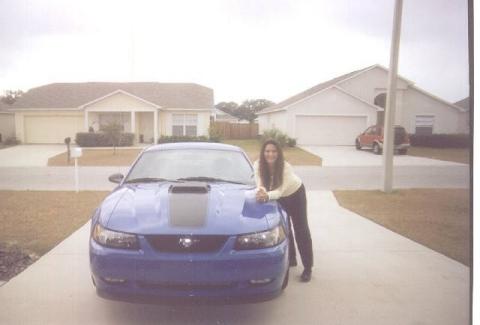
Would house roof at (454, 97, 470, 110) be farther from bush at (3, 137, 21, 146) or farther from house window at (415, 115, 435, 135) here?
bush at (3, 137, 21, 146)

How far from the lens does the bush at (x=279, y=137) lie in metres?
4.46

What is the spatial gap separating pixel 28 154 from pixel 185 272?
10.5 ft

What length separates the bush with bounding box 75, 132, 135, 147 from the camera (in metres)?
6.29

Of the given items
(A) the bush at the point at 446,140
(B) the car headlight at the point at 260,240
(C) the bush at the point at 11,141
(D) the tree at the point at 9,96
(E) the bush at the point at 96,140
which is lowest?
(B) the car headlight at the point at 260,240

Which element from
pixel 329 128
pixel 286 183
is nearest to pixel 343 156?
pixel 329 128

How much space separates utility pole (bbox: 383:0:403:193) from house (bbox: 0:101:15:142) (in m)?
3.31

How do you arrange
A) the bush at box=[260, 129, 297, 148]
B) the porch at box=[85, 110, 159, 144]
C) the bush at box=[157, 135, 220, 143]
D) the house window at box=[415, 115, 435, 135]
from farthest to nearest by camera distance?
the bush at box=[157, 135, 220, 143]
the porch at box=[85, 110, 159, 144]
the bush at box=[260, 129, 297, 148]
the house window at box=[415, 115, 435, 135]

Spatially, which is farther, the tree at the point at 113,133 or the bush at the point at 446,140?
the tree at the point at 113,133

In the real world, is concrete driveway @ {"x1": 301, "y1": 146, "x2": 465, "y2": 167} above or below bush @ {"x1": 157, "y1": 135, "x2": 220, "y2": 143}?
below

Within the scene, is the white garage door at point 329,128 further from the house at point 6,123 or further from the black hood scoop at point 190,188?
the house at point 6,123

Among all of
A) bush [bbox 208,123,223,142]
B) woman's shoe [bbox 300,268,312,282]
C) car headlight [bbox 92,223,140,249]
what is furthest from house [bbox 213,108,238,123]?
car headlight [bbox 92,223,140,249]

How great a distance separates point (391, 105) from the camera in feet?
19.1

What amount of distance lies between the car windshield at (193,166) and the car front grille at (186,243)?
1217mm

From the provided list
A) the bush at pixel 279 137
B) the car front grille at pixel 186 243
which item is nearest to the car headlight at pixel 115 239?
the car front grille at pixel 186 243
